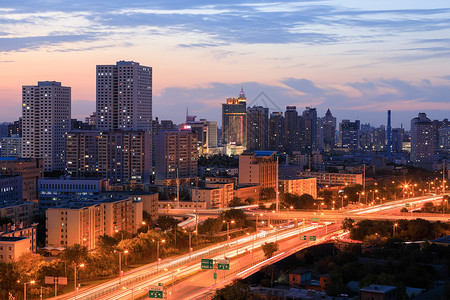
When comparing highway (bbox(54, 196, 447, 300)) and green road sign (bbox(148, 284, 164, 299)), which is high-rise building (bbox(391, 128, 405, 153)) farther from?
green road sign (bbox(148, 284, 164, 299))

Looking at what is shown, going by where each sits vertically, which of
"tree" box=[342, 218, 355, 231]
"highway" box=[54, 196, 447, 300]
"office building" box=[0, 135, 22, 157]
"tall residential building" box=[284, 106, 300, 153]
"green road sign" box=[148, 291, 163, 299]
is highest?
"tall residential building" box=[284, 106, 300, 153]

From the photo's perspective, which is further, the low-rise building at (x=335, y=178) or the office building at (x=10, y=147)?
the office building at (x=10, y=147)

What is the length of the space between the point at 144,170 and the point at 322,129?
93.2 metres

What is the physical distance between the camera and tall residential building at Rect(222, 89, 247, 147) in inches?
4237

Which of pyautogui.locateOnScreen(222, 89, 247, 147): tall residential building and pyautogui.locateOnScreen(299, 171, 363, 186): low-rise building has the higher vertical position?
pyautogui.locateOnScreen(222, 89, 247, 147): tall residential building

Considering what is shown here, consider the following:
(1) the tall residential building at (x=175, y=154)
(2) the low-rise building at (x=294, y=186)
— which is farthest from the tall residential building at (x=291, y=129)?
(2) the low-rise building at (x=294, y=186)

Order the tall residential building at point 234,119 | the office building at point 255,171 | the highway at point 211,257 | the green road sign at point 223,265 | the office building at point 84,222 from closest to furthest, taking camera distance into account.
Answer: the highway at point 211,257 < the green road sign at point 223,265 < the office building at point 84,222 < the office building at point 255,171 < the tall residential building at point 234,119

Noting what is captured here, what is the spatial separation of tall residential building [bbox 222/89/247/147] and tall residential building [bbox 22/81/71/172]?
164ft

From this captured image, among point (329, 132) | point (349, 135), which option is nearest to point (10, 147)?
point (329, 132)

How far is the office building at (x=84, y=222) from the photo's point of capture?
2677cm

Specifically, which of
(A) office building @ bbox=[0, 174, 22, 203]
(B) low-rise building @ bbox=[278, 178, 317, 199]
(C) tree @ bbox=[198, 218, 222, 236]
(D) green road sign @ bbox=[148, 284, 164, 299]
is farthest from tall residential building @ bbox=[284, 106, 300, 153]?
(D) green road sign @ bbox=[148, 284, 164, 299]

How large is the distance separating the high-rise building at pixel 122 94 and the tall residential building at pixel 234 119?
48.1m

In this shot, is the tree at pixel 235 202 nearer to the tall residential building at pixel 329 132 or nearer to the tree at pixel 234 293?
the tree at pixel 234 293

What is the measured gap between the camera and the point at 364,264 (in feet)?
82.3
